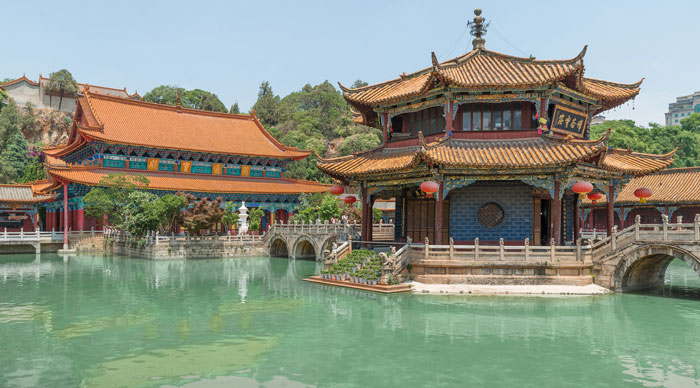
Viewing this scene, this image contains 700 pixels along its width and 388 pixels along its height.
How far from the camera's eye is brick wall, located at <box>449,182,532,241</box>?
22.1 m

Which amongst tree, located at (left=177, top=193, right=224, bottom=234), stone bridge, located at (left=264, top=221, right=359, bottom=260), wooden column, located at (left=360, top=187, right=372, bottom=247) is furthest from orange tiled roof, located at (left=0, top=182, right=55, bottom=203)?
wooden column, located at (left=360, top=187, right=372, bottom=247)

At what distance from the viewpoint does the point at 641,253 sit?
1941 cm

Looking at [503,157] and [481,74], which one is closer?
[503,157]

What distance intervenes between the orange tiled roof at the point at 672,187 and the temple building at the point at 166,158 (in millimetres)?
25903

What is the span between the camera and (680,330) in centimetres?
1473

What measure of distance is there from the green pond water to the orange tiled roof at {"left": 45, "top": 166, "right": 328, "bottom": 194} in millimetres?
18269

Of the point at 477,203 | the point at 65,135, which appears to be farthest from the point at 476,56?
the point at 65,135

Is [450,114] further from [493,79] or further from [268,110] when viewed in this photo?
[268,110]

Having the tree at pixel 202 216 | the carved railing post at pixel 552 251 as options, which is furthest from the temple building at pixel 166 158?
the carved railing post at pixel 552 251

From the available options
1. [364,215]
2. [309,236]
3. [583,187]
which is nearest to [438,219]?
[364,215]

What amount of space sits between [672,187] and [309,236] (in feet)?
88.3

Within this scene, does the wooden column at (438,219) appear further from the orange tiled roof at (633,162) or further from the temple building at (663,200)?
the temple building at (663,200)

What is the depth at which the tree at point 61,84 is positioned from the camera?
8209 centimetres

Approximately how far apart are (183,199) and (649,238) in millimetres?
29002
